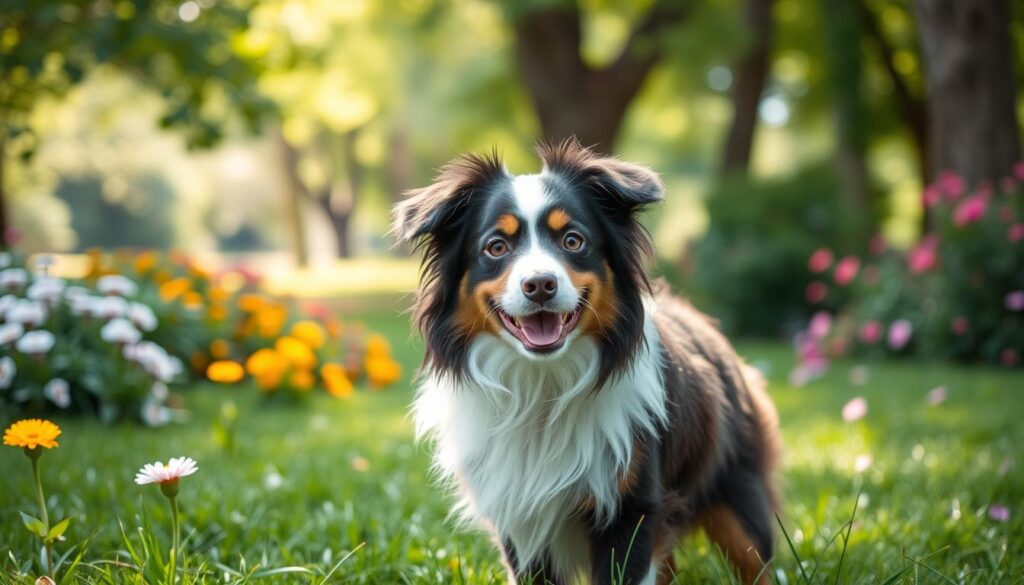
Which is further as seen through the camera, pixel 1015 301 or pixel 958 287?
pixel 958 287

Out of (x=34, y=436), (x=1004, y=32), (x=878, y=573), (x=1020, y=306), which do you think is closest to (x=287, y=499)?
(x=34, y=436)

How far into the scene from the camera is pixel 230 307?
8.62m

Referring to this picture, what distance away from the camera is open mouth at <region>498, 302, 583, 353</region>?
282 centimetres

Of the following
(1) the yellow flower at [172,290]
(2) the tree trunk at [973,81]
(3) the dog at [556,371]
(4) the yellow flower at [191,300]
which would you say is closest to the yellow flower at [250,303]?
(4) the yellow flower at [191,300]

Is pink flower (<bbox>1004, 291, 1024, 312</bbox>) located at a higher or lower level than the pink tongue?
lower

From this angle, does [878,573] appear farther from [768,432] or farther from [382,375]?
[382,375]

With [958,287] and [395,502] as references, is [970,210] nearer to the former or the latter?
[958,287]

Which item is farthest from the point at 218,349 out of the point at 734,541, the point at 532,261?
the point at 532,261

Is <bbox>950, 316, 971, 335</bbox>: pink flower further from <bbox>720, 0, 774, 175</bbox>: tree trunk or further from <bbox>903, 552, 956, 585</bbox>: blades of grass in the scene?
<bbox>903, 552, 956, 585</bbox>: blades of grass

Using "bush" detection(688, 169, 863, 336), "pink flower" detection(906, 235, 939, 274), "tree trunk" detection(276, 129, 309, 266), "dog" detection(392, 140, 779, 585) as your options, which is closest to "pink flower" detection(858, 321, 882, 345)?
"pink flower" detection(906, 235, 939, 274)

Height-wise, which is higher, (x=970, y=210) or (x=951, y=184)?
(x=951, y=184)

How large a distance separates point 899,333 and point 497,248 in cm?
685

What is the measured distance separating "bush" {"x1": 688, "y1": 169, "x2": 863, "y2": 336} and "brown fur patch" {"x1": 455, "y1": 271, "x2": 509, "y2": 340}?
10.1 m

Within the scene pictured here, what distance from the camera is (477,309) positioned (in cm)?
300
